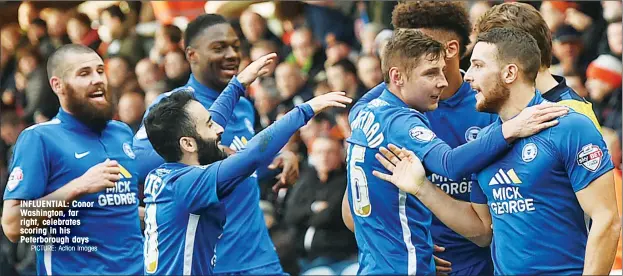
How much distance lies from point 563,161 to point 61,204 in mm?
2892

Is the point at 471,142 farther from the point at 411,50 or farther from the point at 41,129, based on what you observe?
the point at 41,129

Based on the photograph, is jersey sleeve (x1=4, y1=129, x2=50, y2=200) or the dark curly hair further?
jersey sleeve (x1=4, y1=129, x2=50, y2=200)

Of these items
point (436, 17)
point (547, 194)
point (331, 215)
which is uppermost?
point (436, 17)

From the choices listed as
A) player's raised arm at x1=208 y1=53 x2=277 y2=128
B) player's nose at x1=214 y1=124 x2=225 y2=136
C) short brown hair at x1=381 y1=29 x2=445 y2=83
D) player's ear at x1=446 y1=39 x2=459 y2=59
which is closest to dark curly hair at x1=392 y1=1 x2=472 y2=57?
player's ear at x1=446 y1=39 x2=459 y2=59

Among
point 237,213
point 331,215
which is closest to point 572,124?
point 237,213

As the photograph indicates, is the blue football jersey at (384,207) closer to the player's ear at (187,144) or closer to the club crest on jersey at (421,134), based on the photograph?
the club crest on jersey at (421,134)

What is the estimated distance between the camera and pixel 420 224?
5738 millimetres

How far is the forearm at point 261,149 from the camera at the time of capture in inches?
220

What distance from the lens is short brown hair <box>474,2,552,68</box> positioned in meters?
5.55

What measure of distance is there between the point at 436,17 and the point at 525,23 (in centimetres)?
64

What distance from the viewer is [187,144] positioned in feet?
19.0

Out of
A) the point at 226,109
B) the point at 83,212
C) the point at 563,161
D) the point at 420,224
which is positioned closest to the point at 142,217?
the point at 83,212

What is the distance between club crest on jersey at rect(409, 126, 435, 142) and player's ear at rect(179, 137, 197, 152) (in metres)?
1.16
